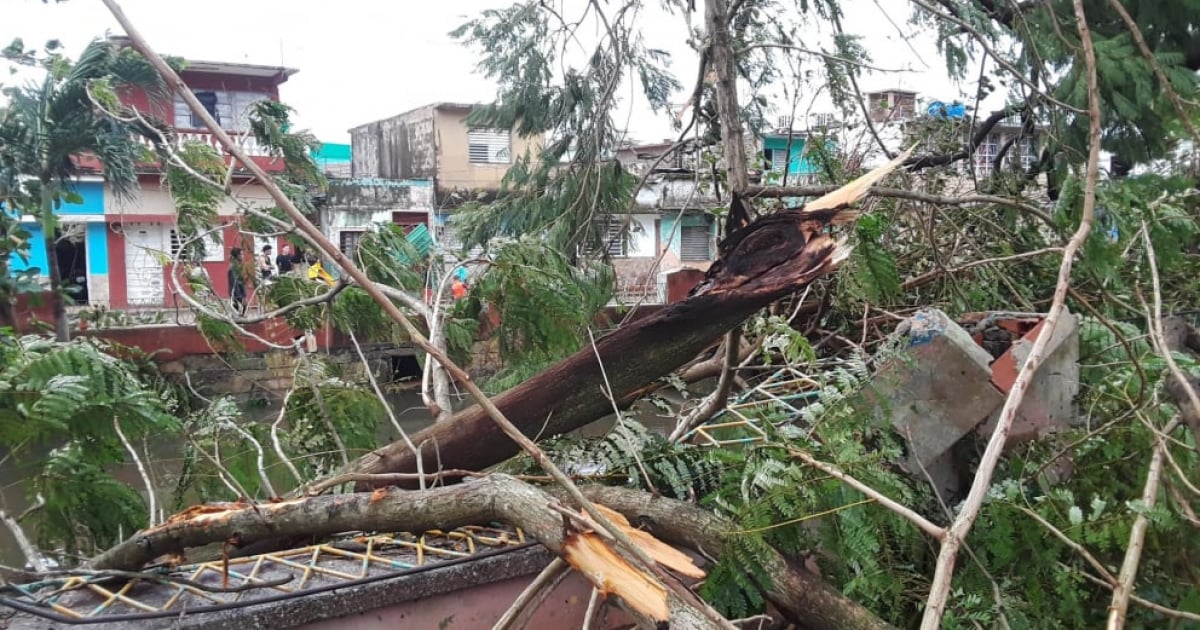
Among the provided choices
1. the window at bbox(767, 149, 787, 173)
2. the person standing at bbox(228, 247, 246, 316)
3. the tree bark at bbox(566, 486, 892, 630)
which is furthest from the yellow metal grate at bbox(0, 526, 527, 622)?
the window at bbox(767, 149, 787, 173)

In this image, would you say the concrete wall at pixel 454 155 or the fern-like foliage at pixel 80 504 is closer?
the fern-like foliage at pixel 80 504

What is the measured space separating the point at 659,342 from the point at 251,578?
1469 millimetres

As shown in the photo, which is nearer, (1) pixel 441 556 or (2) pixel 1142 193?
(1) pixel 441 556

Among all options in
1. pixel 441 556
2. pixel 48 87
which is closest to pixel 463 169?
pixel 48 87

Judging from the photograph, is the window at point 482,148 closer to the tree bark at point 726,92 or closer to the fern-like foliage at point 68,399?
the tree bark at point 726,92

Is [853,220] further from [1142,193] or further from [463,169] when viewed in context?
[463,169]

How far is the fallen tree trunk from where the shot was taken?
2188 mm

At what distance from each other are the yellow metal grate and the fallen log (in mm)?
347

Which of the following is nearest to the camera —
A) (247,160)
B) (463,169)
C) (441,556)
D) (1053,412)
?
(247,160)

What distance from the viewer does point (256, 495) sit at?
371 cm

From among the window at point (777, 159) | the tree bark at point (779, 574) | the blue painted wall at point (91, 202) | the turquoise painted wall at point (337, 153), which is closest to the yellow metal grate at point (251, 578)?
the tree bark at point (779, 574)

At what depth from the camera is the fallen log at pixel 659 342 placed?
2.43 m

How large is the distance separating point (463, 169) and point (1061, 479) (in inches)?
818

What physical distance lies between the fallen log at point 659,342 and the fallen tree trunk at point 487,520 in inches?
13.4
